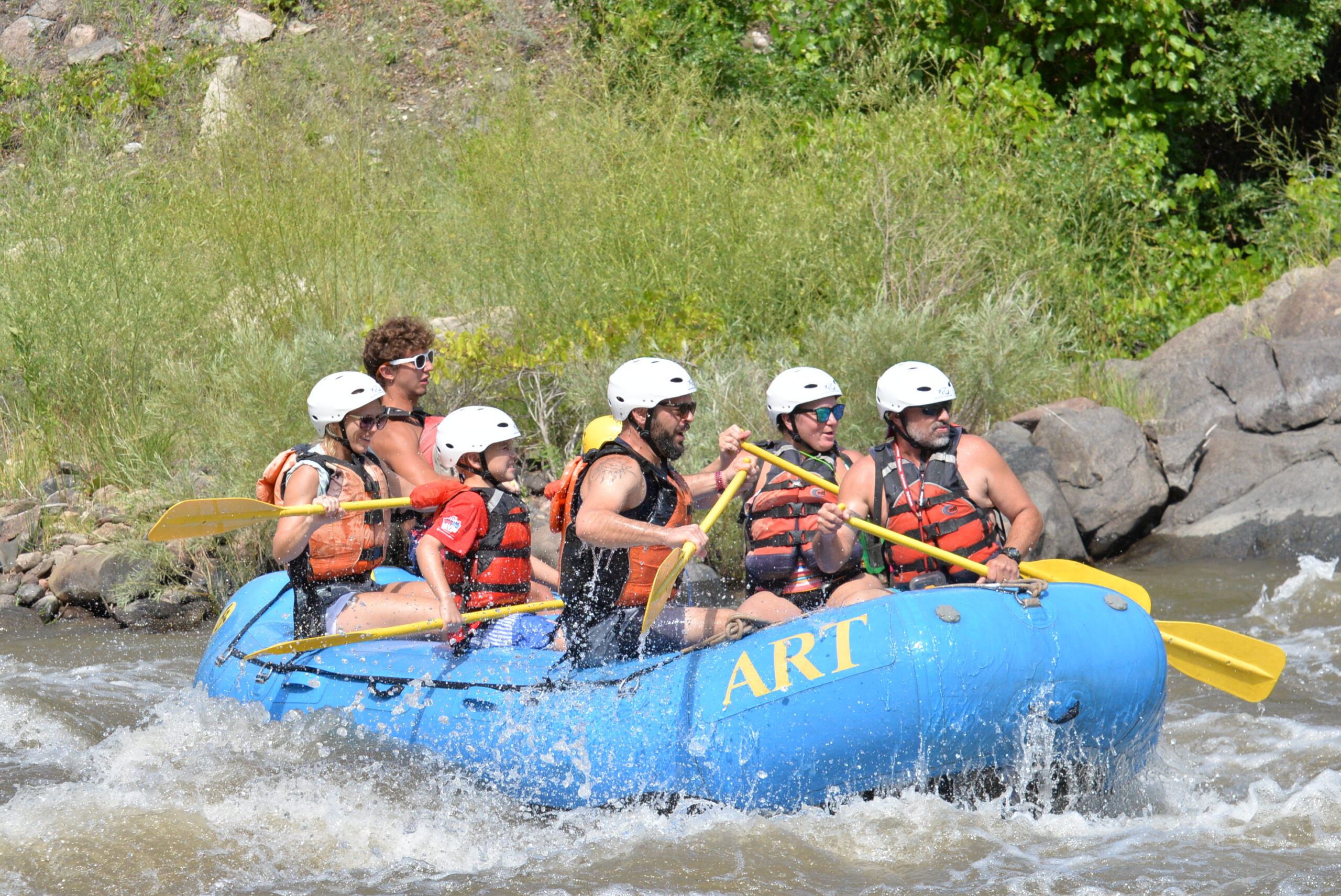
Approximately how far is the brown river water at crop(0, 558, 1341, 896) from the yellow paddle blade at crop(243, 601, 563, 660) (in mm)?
259

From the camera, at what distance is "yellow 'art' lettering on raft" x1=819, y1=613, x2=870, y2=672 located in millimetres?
4094

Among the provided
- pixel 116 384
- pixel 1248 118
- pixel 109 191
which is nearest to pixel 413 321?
pixel 116 384

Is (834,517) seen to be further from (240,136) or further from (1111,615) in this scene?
(240,136)

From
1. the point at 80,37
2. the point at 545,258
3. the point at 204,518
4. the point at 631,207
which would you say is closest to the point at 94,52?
the point at 80,37

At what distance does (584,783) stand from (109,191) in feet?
24.9

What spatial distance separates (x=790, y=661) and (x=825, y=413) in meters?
1.33

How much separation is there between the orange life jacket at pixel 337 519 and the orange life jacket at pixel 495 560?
0.54 m

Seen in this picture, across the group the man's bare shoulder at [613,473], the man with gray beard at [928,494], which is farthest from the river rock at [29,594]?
the man with gray beard at [928,494]

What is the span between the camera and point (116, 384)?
8.90 metres

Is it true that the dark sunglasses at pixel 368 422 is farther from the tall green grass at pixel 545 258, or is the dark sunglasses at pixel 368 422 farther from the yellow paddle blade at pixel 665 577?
the tall green grass at pixel 545 258

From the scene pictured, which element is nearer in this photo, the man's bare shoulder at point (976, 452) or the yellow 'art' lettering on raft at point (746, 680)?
the yellow 'art' lettering on raft at point (746, 680)

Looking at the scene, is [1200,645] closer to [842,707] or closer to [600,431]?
[842,707]

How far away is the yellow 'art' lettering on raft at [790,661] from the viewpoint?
163 inches

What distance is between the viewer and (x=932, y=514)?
4.94 meters
